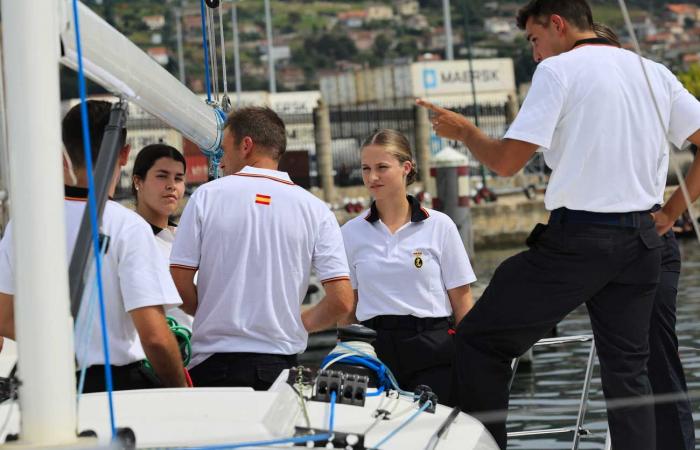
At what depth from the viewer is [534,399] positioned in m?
9.59

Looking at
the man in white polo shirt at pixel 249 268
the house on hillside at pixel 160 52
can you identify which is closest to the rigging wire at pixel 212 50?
the man in white polo shirt at pixel 249 268

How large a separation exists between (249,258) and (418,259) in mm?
1104

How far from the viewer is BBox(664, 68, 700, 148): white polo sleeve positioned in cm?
414

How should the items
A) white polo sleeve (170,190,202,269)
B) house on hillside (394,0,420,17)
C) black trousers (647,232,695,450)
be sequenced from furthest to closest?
house on hillside (394,0,420,17)
black trousers (647,232,695,450)
white polo sleeve (170,190,202,269)

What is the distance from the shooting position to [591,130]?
12.7 ft

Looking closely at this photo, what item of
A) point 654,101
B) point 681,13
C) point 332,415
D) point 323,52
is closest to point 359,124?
point 654,101

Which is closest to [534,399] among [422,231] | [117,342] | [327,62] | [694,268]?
[422,231]

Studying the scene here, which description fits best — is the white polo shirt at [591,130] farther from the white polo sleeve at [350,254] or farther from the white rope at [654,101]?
the white polo sleeve at [350,254]

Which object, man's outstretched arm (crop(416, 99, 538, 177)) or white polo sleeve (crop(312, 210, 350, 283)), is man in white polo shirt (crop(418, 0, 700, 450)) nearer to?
man's outstretched arm (crop(416, 99, 538, 177))

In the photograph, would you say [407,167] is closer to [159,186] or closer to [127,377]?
[159,186]

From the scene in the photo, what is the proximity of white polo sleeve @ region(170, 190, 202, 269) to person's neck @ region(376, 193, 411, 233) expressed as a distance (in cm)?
116

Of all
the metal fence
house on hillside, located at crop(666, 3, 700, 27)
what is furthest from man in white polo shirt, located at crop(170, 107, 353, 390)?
house on hillside, located at crop(666, 3, 700, 27)

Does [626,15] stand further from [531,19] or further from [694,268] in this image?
[694,268]

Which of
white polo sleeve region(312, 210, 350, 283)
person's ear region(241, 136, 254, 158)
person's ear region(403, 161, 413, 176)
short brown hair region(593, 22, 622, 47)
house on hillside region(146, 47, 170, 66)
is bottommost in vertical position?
white polo sleeve region(312, 210, 350, 283)
